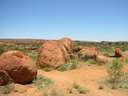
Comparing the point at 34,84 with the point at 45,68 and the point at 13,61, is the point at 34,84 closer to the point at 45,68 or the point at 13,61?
the point at 13,61

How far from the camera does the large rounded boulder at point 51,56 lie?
2006 centimetres

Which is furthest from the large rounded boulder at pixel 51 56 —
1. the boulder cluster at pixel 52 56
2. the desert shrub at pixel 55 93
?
the desert shrub at pixel 55 93

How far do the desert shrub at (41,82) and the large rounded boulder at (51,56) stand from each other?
208 inches

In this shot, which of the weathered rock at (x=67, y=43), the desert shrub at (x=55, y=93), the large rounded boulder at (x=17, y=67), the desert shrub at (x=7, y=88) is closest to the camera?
the desert shrub at (x=55, y=93)

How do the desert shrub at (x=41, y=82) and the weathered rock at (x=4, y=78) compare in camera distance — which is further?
the desert shrub at (x=41, y=82)

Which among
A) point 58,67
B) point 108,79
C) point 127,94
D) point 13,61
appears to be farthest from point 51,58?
point 127,94

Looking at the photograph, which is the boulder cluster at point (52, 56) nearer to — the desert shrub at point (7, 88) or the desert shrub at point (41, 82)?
the desert shrub at point (41, 82)

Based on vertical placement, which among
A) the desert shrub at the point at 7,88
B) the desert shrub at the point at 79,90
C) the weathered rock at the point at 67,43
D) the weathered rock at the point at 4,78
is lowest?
the desert shrub at the point at 79,90

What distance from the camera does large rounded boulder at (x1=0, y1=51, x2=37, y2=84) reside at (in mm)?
13172

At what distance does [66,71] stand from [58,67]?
943mm

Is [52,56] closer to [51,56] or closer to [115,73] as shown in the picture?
[51,56]

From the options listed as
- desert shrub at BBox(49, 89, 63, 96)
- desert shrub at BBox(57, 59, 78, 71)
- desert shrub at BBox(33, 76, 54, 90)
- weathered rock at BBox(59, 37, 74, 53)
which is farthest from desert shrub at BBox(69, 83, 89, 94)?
weathered rock at BBox(59, 37, 74, 53)

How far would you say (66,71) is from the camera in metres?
19.2

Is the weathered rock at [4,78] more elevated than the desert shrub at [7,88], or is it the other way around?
the weathered rock at [4,78]
